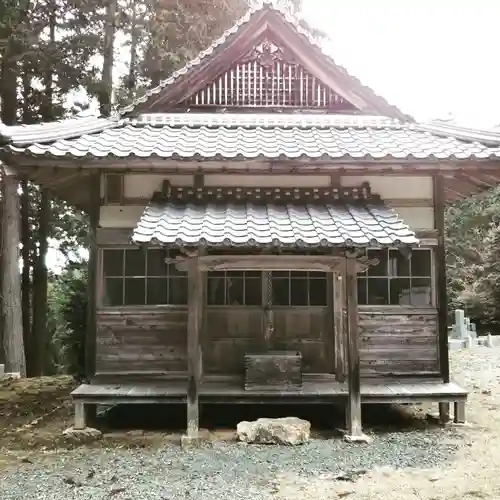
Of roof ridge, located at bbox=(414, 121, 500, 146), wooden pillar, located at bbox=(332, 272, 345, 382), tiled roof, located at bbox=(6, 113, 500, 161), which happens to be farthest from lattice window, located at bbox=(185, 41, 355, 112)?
wooden pillar, located at bbox=(332, 272, 345, 382)

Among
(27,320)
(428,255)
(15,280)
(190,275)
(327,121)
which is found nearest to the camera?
(190,275)

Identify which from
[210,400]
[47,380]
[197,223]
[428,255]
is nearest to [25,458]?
[210,400]

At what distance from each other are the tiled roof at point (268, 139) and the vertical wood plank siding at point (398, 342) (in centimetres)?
235

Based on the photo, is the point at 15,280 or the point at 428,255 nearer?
the point at 428,255

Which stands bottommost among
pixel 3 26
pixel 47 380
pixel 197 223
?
pixel 47 380

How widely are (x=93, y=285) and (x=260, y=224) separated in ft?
8.87

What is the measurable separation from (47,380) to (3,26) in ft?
27.9

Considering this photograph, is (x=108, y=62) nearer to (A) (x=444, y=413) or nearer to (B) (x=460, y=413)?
(A) (x=444, y=413)

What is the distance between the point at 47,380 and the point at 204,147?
8.34m

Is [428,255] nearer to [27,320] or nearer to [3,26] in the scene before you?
[3,26]

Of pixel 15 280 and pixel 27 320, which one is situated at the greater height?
pixel 15 280

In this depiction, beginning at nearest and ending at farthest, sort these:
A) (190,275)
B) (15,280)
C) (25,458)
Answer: (25,458), (190,275), (15,280)

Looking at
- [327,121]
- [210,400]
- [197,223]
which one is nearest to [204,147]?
[197,223]

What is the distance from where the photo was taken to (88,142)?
301 inches
